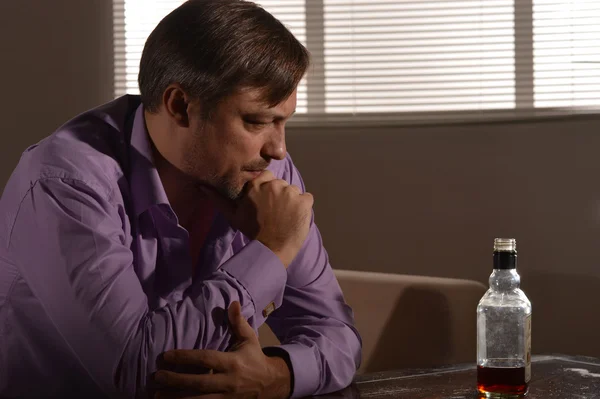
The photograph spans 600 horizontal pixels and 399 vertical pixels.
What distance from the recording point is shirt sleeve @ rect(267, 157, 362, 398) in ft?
4.33

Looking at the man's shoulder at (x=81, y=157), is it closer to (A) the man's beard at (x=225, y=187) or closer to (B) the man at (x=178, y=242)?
(B) the man at (x=178, y=242)

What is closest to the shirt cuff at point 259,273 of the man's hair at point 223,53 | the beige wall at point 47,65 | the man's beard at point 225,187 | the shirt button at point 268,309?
the shirt button at point 268,309

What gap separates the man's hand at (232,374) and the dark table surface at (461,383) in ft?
0.45

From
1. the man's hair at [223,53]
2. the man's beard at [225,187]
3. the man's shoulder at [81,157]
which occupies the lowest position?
the man's beard at [225,187]

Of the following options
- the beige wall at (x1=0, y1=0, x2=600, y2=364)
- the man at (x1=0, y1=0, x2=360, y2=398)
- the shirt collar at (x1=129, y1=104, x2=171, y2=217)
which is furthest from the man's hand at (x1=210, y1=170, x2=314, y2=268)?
the beige wall at (x1=0, y1=0, x2=600, y2=364)

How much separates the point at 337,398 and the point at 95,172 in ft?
1.71

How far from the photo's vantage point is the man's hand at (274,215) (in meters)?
1.39

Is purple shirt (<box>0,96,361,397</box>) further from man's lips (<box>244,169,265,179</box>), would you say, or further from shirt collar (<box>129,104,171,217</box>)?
man's lips (<box>244,169,265,179</box>)

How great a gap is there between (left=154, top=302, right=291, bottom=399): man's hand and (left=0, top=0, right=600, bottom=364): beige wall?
69.7 inches

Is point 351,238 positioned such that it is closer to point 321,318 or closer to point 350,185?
point 350,185

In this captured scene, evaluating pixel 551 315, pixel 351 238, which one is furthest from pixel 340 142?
pixel 551 315

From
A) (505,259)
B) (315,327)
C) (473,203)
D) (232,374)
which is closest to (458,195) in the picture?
(473,203)

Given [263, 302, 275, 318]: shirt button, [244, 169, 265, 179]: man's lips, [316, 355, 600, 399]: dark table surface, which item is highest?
[244, 169, 265, 179]: man's lips

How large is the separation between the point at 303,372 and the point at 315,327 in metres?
0.20
